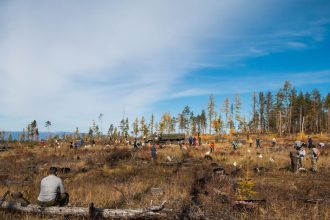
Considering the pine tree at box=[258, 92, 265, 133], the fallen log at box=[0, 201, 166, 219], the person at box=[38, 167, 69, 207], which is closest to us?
the fallen log at box=[0, 201, 166, 219]

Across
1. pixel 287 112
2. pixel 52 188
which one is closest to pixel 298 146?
pixel 52 188

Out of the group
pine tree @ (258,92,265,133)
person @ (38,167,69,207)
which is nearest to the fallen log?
person @ (38,167,69,207)

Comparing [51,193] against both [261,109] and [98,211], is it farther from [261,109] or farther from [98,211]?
[261,109]

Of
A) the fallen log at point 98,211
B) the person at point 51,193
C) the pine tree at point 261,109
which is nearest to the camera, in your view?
the fallen log at point 98,211

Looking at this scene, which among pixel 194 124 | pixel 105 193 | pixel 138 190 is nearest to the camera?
pixel 105 193

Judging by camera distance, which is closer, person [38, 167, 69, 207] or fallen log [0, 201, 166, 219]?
fallen log [0, 201, 166, 219]

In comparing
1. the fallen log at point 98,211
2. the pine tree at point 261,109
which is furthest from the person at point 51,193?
the pine tree at point 261,109

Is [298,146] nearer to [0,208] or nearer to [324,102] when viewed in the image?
[0,208]

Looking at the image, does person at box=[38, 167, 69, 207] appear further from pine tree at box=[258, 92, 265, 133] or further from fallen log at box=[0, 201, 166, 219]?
pine tree at box=[258, 92, 265, 133]

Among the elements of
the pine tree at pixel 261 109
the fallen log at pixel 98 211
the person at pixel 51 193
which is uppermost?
the pine tree at pixel 261 109

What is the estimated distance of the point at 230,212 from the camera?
22.5 ft

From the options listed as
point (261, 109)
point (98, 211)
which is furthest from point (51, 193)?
point (261, 109)

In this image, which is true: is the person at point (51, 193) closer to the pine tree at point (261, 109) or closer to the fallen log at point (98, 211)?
the fallen log at point (98, 211)

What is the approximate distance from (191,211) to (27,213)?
12.9 feet
